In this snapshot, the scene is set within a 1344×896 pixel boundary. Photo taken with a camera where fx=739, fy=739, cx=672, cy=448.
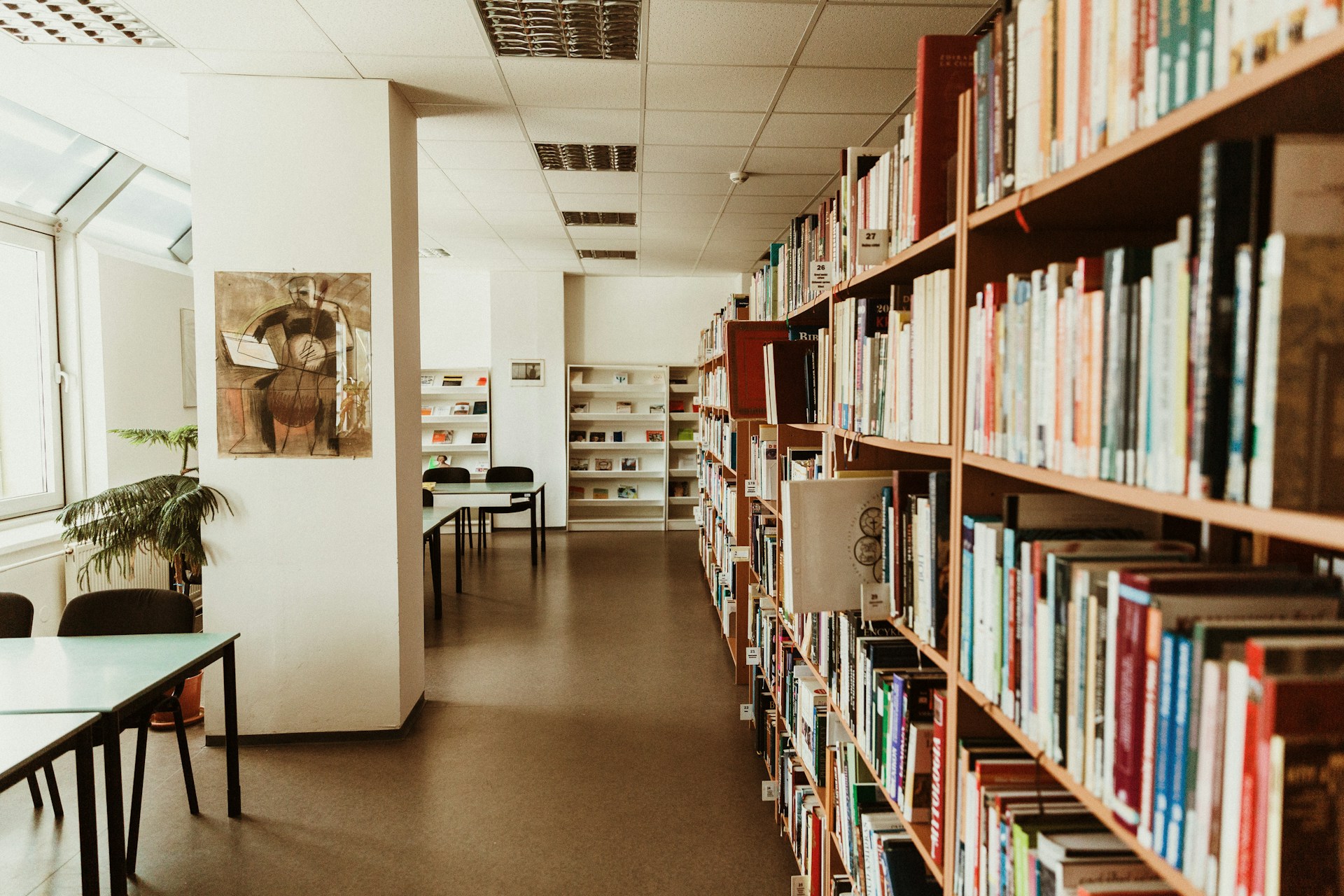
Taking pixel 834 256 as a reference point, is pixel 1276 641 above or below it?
below

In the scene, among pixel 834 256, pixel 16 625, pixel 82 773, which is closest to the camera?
pixel 82 773

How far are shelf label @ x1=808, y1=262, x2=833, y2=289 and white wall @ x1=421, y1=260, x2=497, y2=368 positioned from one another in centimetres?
702

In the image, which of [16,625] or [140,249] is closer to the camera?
[16,625]

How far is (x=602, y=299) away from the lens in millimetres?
8953

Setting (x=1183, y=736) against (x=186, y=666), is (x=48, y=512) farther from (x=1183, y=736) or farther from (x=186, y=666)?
(x=1183, y=736)

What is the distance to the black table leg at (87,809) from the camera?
1884 mm

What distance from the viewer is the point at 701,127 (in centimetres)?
385

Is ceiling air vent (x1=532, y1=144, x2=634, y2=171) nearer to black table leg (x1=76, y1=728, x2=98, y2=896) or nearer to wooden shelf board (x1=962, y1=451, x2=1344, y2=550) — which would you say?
black table leg (x1=76, y1=728, x2=98, y2=896)

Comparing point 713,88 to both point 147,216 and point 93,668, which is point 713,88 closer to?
point 93,668

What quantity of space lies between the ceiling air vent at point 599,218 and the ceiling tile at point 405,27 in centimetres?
280

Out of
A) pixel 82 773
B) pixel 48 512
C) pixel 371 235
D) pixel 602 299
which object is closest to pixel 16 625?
pixel 82 773

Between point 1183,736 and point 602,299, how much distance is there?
28.2 feet

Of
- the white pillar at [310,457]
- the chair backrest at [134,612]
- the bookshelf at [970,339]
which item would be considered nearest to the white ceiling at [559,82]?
the white pillar at [310,457]

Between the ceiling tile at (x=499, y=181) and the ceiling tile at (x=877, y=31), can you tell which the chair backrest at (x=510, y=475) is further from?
the ceiling tile at (x=877, y=31)
